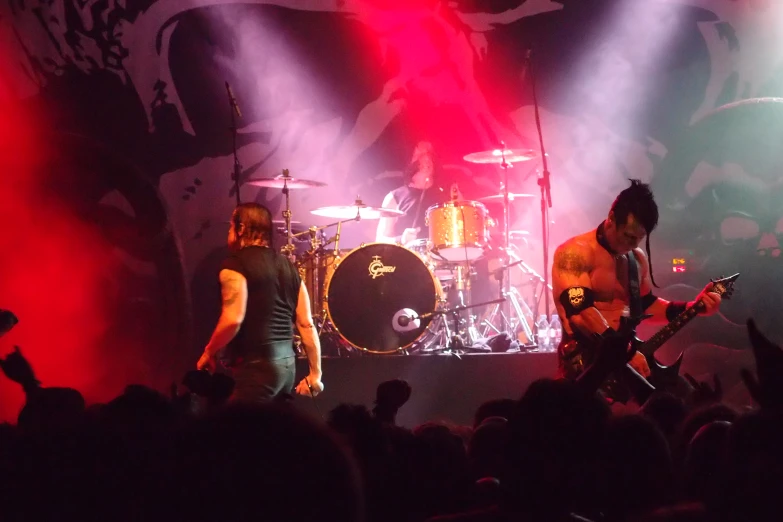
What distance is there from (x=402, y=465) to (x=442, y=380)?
5.30m

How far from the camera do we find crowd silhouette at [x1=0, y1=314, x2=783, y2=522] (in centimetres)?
115

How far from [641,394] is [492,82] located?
24.5 feet

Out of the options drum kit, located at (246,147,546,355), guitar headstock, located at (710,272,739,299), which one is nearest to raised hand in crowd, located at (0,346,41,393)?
guitar headstock, located at (710,272,739,299)

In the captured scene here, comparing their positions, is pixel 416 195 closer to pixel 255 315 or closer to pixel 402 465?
pixel 255 315

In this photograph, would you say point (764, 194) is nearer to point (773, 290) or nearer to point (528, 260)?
point (773, 290)

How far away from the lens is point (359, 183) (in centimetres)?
1070

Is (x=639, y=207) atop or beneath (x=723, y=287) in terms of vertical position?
atop

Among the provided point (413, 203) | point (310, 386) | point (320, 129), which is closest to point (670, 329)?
point (310, 386)

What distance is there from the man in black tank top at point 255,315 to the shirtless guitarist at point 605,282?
1.81 meters

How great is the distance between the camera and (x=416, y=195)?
10500 millimetres

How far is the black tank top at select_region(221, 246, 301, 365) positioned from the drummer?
18.9ft

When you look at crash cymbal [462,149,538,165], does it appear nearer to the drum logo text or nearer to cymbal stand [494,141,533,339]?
cymbal stand [494,141,533,339]

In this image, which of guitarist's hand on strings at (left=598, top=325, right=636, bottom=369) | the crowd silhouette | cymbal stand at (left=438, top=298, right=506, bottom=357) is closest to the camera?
the crowd silhouette

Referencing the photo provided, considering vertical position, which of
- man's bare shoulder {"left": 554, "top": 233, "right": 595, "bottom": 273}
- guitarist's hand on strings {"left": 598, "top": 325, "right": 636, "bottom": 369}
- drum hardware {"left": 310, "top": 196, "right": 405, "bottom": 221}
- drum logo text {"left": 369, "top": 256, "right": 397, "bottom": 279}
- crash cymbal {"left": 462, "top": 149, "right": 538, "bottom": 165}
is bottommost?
guitarist's hand on strings {"left": 598, "top": 325, "right": 636, "bottom": 369}
